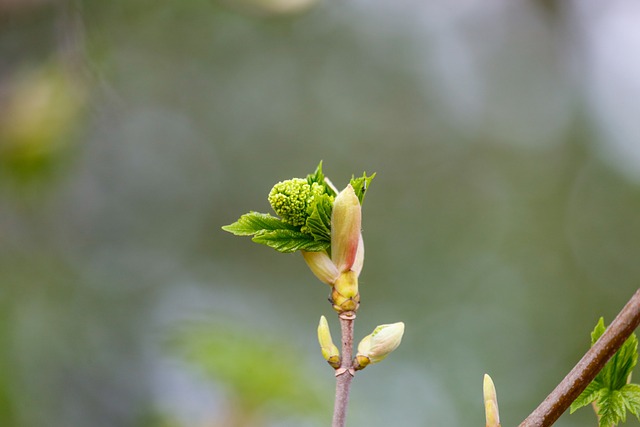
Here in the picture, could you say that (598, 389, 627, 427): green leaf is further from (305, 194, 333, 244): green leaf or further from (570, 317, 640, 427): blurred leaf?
(305, 194, 333, 244): green leaf

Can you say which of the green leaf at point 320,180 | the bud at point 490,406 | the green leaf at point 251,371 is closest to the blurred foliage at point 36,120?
the green leaf at point 251,371

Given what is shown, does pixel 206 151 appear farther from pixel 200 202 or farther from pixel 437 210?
pixel 437 210

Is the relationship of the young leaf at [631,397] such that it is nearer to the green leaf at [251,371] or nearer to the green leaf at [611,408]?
the green leaf at [611,408]

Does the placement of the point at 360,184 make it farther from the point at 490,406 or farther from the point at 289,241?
the point at 490,406

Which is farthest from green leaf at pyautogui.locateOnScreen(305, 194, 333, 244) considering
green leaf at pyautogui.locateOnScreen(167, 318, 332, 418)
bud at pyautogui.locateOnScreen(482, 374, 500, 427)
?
green leaf at pyautogui.locateOnScreen(167, 318, 332, 418)

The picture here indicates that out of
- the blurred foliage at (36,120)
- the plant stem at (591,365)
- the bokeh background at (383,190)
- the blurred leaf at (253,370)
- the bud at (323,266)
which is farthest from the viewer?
the bokeh background at (383,190)

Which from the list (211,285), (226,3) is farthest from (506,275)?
(226,3)

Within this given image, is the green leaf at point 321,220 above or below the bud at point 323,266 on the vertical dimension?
above
